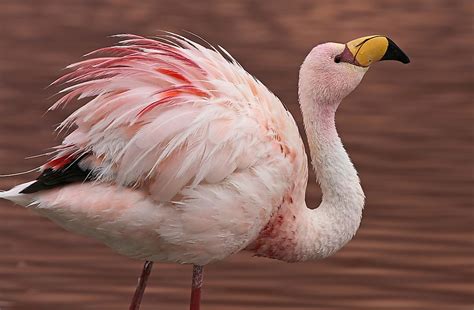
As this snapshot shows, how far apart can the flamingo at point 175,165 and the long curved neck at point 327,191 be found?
0.05 metres

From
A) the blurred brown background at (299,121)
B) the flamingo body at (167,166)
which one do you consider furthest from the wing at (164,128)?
the blurred brown background at (299,121)

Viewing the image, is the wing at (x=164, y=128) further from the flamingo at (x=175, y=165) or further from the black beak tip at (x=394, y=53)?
the black beak tip at (x=394, y=53)

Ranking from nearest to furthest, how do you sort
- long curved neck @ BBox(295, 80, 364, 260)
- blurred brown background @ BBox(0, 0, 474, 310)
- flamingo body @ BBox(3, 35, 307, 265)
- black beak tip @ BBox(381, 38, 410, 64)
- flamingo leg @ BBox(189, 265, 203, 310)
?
flamingo body @ BBox(3, 35, 307, 265) < flamingo leg @ BBox(189, 265, 203, 310) < long curved neck @ BBox(295, 80, 364, 260) < black beak tip @ BBox(381, 38, 410, 64) < blurred brown background @ BBox(0, 0, 474, 310)

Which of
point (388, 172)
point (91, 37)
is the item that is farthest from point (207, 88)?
point (91, 37)

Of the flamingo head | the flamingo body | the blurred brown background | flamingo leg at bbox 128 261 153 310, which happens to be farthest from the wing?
the blurred brown background

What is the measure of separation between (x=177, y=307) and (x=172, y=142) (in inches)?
81.3

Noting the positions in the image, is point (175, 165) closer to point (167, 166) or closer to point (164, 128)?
point (167, 166)

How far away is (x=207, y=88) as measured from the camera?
6.36 meters

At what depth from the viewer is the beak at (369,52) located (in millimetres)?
6727

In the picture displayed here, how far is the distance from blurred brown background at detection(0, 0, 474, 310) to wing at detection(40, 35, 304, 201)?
1.98 metres

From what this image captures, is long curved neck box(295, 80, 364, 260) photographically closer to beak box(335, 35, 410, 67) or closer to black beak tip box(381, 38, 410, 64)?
beak box(335, 35, 410, 67)

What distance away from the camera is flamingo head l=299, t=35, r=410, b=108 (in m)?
6.70

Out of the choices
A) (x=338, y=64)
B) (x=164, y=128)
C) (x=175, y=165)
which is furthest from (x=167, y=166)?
(x=338, y=64)

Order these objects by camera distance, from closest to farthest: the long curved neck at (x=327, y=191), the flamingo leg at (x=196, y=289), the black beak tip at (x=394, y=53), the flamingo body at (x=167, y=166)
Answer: the flamingo body at (x=167, y=166), the flamingo leg at (x=196, y=289), the long curved neck at (x=327, y=191), the black beak tip at (x=394, y=53)
